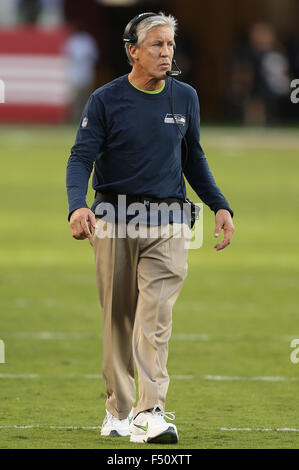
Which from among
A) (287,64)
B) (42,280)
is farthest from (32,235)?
(287,64)

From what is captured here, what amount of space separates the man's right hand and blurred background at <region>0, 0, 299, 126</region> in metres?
26.4

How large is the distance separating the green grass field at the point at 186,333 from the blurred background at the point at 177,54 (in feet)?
38.0

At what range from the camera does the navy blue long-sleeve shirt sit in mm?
6980

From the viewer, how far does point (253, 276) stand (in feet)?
46.5

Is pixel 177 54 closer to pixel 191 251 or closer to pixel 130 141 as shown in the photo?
pixel 191 251

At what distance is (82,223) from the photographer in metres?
6.72

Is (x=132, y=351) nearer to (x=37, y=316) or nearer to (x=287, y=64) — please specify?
(x=37, y=316)

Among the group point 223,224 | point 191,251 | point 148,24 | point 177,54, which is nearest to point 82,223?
point 223,224

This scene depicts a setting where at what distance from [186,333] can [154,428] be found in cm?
414

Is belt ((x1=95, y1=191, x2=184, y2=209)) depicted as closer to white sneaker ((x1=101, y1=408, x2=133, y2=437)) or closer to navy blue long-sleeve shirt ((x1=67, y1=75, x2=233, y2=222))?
navy blue long-sleeve shirt ((x1=67, y1=75, x2=233, y2=222))

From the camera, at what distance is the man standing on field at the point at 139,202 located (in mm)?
6965

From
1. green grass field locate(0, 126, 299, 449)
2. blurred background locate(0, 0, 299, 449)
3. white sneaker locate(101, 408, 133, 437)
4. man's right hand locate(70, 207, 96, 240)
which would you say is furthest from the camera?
blurred background locate(0, 0, 299, 449)

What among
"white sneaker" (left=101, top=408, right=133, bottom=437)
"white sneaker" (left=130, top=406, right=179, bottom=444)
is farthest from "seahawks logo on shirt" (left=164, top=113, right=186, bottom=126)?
"white sneaker" (left=101, top=408, right=133, bottom=437)

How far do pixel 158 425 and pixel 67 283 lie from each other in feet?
22.1
